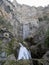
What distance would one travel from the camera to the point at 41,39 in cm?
4038

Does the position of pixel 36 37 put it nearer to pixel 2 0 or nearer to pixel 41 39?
pixel 41 39

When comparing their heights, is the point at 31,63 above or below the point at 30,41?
above

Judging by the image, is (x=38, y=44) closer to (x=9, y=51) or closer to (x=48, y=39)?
(x=48, y=39)

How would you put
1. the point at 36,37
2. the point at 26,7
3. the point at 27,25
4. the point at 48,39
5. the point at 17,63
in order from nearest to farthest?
the point at 17,63, the point at 48,39, the point at 36,37, the point at 27,25, the point at 26,7

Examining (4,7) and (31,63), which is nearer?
(31,63)

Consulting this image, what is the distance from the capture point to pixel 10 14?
60938 mm

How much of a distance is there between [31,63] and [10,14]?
35.6 m

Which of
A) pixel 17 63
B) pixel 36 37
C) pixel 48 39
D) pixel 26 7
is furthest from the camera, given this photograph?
pixel 26 7

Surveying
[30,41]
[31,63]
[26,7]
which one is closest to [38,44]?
[30,41]

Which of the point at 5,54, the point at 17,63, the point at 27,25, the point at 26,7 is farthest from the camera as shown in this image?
the point at 26,7

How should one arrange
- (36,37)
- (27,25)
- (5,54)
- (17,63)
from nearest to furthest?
1. (17,63)
2. (5,54)
3. (36,37)
4. (27,25)

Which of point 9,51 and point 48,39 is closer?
point 9,51

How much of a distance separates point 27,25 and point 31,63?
3321cm

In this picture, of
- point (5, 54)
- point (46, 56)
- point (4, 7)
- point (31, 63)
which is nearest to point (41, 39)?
point (46, 56)
